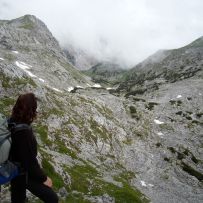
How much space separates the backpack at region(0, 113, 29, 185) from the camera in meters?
8.70

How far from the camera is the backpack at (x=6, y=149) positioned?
8.70 m

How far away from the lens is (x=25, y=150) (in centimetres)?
927

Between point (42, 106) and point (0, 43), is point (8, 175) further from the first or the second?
point (0, 43)

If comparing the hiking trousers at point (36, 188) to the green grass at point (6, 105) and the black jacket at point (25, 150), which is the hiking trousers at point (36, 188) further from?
the green grass at point (6, 105)

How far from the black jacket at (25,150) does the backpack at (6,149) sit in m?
0.17

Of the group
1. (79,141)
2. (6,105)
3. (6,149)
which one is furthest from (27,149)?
(79,141)

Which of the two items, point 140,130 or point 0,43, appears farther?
point 0,43

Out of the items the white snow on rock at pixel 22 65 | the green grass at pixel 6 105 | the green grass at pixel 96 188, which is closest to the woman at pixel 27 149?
the green grass at pixel 96 188

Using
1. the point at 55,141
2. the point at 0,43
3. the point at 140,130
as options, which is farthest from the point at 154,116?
the point at 0,43

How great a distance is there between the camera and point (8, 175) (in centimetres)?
916

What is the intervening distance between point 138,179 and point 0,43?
160080mm

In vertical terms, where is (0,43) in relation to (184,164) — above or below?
above

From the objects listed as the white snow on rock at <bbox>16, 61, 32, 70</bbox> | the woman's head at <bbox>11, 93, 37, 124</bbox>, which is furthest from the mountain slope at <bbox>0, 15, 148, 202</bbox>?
the white snow on rock at <bbox>16, 61, 32, 70</bbox>

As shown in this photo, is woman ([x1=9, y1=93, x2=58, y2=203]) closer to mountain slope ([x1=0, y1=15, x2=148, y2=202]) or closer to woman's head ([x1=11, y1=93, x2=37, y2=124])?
woman's head ([x1=11, y1=93, x2=37, y2=124])
